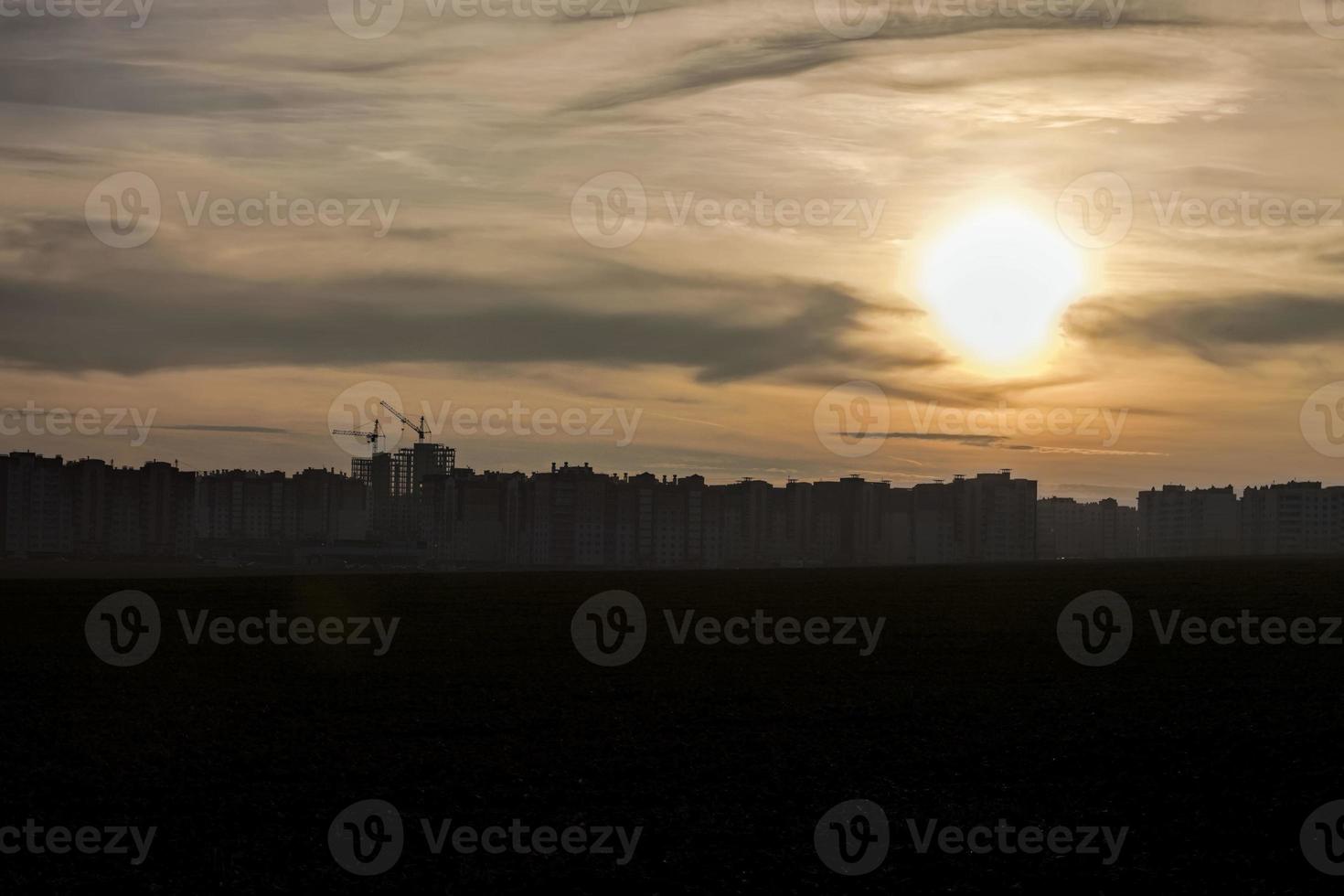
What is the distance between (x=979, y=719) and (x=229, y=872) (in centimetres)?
2182

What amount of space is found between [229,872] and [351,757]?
412 inches

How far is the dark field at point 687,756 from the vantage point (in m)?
27.2

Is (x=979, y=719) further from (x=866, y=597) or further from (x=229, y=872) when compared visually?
(x=866, y=597)

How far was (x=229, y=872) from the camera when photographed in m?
27.6

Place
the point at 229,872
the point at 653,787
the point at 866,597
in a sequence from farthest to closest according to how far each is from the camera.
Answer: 1. the point at 866,597
2. the point at 653,787
3. the point at 229,872

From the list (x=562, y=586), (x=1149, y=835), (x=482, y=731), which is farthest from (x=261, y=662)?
(x=562, y=586)

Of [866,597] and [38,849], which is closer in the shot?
[38,849]

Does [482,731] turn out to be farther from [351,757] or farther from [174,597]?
[174,597]

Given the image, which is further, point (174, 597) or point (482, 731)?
point (174, 597)

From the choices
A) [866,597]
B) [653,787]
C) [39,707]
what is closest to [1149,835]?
[653,787]

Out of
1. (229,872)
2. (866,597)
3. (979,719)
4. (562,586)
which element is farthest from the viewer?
(562,586)

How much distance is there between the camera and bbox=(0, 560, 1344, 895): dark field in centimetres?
2725

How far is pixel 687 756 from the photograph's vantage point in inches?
1458

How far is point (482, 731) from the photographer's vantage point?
4138cm
